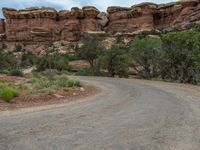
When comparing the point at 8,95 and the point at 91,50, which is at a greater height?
the point at 91,50

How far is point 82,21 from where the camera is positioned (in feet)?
349

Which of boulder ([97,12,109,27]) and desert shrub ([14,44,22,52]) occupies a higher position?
→ boulder ([97,12,109,27])

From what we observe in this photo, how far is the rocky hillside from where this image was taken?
10150cm

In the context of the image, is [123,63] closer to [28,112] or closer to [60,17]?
[28,112]

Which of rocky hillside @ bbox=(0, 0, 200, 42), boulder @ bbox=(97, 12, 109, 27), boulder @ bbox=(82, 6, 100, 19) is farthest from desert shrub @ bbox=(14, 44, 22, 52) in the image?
boulder @ bbox=(97, 12, 109, 27)

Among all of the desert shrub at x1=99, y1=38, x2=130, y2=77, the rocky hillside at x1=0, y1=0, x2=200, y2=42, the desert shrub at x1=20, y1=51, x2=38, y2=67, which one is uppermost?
the rocky hillside at x1=0, y1=0, x2=200, y2=42

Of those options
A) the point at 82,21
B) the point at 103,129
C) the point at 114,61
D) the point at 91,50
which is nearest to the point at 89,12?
the point at 82,21

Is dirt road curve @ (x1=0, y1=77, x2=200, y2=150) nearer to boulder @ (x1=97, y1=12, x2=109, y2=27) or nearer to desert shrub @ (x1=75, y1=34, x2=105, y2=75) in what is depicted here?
desert shrub @ (x1=75, y1=34, x2=105, y2=75)

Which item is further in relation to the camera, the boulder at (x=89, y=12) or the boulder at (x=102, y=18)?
the boulder at (x=102, y=18)

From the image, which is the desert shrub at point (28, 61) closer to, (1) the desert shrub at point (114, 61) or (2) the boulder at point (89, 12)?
(1) the desert shrub at point (114, 61)

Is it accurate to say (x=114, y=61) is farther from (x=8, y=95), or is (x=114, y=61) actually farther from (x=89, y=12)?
(x=89, y=12)

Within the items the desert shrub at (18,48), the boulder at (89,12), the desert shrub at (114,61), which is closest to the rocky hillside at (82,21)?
the boulder at (89,12)

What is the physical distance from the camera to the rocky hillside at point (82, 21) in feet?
333

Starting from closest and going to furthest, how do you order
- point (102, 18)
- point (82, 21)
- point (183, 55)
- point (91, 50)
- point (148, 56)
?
1. point (183, 55)
2. point (148, 56)
3. point (91, 50)
4. point (82, 21)
5. point (102, 18)
